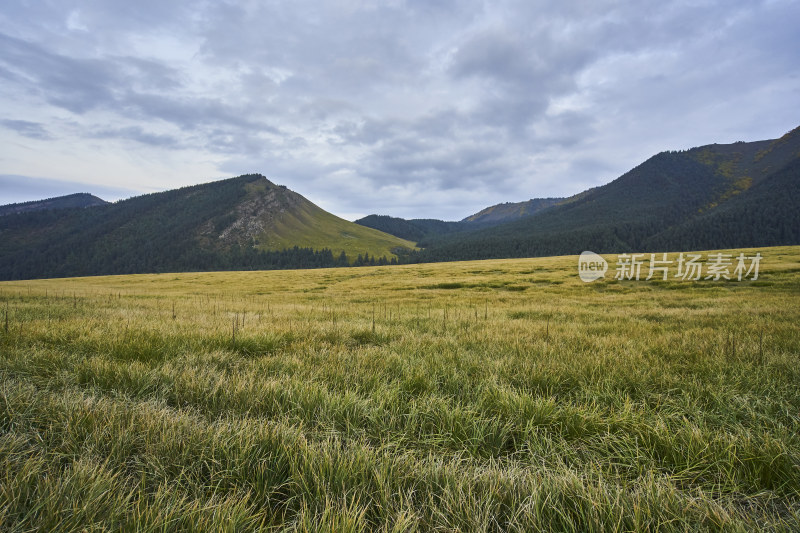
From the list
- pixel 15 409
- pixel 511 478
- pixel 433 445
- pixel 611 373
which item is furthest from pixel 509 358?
pixel 15 409

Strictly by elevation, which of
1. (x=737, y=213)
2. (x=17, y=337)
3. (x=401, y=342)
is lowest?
(x=401, y=342)

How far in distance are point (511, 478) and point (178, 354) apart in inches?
178

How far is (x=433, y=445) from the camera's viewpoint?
92.2 inches

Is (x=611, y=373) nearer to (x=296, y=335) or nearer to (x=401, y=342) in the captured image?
(x=401, y=342)

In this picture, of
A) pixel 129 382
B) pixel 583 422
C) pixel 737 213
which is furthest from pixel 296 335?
pixel 737 213

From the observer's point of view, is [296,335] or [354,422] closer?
[354,422]

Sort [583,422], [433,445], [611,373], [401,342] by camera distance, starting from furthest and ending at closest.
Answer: [401,342] → [611,373] → [583,422] → [433,445]

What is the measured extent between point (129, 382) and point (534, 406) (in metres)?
4.02

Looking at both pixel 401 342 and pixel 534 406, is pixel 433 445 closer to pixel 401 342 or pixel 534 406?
pixel 534 406

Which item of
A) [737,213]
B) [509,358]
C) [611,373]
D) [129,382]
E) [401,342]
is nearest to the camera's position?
[129,382]

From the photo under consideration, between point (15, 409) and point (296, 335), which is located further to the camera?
point (296, 335)

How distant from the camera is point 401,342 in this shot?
5.54m

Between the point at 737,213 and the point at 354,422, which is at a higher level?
the point at 737,213

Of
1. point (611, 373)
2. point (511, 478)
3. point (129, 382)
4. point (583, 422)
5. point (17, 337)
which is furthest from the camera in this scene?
point (17, 337)
